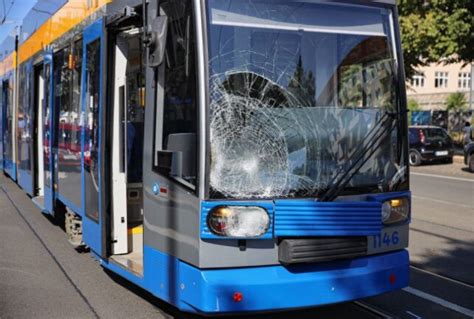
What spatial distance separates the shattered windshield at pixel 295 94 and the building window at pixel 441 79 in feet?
246

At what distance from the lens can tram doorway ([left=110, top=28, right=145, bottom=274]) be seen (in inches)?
214

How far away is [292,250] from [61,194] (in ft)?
13.6

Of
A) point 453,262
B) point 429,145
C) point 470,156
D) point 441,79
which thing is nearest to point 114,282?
point 453,262

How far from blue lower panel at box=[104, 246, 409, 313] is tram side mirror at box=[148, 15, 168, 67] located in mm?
1470

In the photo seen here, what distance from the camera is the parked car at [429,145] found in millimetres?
22641

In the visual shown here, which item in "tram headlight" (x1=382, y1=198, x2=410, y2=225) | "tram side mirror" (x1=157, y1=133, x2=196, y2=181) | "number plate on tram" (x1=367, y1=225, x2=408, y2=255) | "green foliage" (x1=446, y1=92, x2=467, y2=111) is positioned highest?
"green foliage" (x1=446, y1=92, x2=467, y2=111)

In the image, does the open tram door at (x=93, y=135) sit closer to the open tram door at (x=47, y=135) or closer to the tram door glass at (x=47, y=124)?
the open tram door at (x=47, y=135)

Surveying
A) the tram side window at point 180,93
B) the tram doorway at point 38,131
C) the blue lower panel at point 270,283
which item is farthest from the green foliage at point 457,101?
the tram side window at point 180,93

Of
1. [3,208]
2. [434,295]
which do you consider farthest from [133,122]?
[3,208]

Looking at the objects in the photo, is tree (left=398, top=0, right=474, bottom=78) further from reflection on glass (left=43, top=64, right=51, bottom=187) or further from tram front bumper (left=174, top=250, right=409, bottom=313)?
tram front bumper (left=174, top=250, right=409, bottom=313)

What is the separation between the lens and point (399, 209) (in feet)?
15.2

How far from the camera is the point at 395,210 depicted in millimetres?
4594

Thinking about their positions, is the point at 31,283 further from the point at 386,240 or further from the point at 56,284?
the point at 386,240

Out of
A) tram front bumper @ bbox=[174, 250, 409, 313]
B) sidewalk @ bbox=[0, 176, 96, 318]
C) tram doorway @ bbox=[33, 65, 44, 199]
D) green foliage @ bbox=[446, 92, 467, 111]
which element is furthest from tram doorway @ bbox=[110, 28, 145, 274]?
green foliage @ bbox=[446, 92, 467, 111]
